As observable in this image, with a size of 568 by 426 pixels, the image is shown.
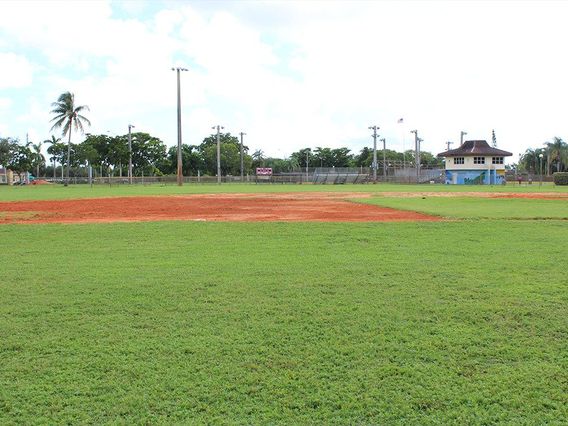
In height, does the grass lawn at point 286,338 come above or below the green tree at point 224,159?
below

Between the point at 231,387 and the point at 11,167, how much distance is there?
9503cm

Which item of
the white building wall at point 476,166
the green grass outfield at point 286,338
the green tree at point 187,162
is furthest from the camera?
the green tree at point 187,162

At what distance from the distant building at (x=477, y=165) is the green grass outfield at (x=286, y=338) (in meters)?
81.8

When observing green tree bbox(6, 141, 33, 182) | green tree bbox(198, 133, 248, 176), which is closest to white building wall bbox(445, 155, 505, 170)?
green tree bbox(198, 133, 248, 176)

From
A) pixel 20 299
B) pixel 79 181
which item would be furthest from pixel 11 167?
pixel 20 299

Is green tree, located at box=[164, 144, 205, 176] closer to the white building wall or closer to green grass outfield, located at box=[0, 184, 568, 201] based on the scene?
the white building wall

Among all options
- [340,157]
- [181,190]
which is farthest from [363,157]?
[181,190]

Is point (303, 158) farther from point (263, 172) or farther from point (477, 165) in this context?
point (477, 165)

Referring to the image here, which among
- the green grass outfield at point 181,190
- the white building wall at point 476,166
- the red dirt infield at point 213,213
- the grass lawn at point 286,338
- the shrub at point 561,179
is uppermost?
the white building wall at point 476,166

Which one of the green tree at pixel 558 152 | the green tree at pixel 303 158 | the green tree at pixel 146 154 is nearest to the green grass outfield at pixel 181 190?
the green tree at pixel 146 154

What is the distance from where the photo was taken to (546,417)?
3551 mm

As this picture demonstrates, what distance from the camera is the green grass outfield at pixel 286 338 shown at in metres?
3.72

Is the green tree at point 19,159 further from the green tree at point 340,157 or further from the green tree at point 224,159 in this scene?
the green tree at point 340,157

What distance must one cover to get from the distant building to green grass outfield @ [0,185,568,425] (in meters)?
81.8
